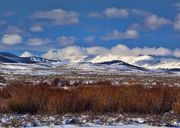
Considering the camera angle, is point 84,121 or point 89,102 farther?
point 89,102

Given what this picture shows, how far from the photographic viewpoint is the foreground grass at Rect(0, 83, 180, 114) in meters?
16.1

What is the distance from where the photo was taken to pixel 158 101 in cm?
1656

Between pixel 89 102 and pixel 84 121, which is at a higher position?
pixel 89 102

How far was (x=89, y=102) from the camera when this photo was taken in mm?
16688

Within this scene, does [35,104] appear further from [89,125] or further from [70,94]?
[89,125]

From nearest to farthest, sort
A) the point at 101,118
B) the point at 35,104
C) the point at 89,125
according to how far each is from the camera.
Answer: the point at 89,125, the point at 101,118, the point at 35,104

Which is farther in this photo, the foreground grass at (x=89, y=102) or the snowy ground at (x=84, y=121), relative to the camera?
the foreground grass at (x=89, y=102)

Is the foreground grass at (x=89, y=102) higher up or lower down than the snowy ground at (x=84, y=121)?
higher up

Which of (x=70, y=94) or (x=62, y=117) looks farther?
(x=70, y=94)

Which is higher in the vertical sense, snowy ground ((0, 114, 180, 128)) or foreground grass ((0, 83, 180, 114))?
foreground grass ((0, 83, 180, 114))

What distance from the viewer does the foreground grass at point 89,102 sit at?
16.1 meters

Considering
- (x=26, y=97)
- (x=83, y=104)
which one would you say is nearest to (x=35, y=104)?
(x=26, y=97)

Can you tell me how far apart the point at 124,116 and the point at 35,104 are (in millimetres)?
3266

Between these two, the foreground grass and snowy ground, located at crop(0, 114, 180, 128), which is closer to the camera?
snowy ground, located at crop(0, 114, 180, 128)
